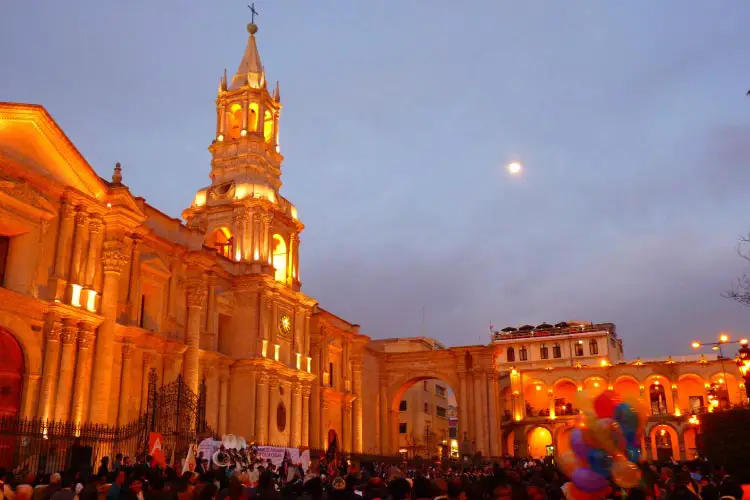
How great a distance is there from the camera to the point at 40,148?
23547 mm

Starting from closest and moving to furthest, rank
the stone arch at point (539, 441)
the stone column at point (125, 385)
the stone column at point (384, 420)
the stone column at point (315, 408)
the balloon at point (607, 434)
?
the balloon at point (607, 434)
the stone column at point (125, 385)
the stone column at point (315, 408)
the stone column at point (384, 420)
the stone arch at point (539, 441)

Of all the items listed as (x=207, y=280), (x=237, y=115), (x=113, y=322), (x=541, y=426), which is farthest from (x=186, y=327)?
(x=541, y=426)

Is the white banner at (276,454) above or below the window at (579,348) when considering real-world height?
below

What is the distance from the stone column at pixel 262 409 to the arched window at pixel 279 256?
629cm

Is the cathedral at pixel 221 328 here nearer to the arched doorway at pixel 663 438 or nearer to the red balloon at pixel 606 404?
the arched doorway at pixel 663 438

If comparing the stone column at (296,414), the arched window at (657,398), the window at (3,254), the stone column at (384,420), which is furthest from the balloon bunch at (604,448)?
the arched window at (657,398)

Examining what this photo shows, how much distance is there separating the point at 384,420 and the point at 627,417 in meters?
43.8

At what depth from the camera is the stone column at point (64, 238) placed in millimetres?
23484

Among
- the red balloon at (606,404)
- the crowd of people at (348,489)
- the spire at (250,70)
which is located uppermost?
the spire at (250,70)

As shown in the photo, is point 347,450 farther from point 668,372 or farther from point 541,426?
point 668,372

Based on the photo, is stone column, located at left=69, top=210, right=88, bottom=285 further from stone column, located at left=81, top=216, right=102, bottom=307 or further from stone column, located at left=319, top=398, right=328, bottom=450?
stone column, located at left=319, top=398, right=328, bottom=450

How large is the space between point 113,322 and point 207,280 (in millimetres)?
7422

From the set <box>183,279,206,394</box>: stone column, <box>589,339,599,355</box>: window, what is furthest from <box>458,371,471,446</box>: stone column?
<box>589,339,599,355</box>: window

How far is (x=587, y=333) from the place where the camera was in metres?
70.5
